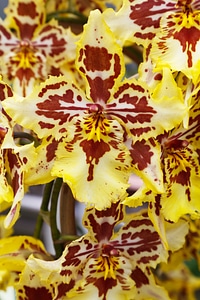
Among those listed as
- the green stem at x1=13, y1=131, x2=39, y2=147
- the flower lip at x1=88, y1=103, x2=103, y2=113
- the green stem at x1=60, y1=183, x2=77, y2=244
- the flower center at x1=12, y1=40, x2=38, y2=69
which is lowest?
the green stem at x1=60, y1=183, x2=77, y2=244

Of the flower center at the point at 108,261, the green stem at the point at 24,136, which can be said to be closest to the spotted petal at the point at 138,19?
the green stem at the point at 24,136

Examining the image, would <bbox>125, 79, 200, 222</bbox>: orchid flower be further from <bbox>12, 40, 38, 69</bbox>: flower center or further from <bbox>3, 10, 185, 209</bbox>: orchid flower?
<bbox>12, 40, 38, 69</bbox>: flower center

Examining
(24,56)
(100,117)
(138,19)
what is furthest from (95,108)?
(24,56)

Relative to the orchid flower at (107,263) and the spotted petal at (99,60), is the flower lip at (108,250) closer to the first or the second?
the orchid flower at (107,263)

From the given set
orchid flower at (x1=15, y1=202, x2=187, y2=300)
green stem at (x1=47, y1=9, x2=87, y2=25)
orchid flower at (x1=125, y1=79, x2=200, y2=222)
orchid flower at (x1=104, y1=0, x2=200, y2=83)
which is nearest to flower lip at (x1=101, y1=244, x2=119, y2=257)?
orchid flower at (x1=15, y1=202, x2=187, y2=300)

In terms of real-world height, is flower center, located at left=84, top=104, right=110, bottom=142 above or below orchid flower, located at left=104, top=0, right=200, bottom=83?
below
